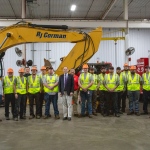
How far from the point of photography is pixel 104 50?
22953 millimetres

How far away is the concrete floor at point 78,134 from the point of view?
545cm

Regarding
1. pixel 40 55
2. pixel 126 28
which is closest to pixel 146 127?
pixel 126 28

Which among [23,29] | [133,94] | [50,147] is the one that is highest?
[23,29]

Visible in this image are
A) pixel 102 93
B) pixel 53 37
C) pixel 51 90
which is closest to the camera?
pixel 53 37

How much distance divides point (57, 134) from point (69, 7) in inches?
533

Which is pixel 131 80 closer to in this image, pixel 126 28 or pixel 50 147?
pixel 50 147

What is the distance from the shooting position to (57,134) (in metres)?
6.55

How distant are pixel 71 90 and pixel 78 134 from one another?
2.33 metres

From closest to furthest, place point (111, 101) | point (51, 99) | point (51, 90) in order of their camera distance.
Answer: point (51, 90) < point (51, 99) < point (111, 101)

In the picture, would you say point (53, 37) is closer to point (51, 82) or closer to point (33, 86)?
point (51, 82)

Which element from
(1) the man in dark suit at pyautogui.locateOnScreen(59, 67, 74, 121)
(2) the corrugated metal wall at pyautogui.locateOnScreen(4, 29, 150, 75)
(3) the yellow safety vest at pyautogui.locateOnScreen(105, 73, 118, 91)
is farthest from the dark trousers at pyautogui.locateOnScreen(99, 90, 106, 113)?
(2) the corrugated metal wall at pyautogui.locateOnScreen(4, 29, 150, 75)

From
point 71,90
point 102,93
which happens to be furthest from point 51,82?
point 102,93

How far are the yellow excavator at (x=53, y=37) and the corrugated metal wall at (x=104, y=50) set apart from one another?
13.5 metres

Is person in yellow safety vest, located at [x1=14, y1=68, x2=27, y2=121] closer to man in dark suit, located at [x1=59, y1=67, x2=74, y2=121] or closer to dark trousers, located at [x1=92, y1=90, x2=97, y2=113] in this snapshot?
man in dark suit, located at [x1=59, y1=67, x2=74, y2=121]
